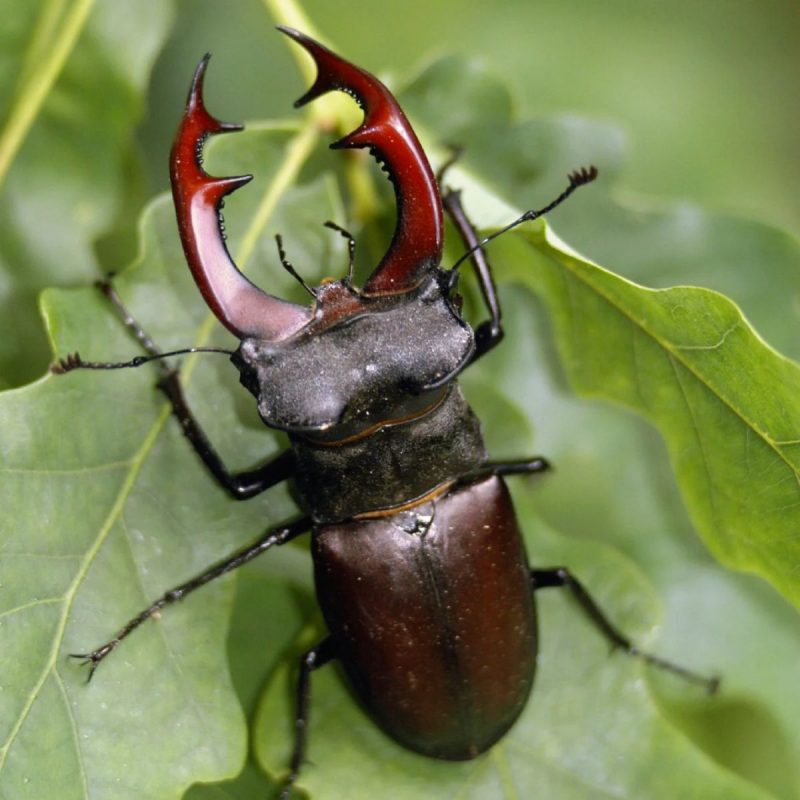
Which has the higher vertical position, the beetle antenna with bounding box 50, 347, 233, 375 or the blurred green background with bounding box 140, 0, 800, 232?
the beetle antenna with bounding box 50, 347, 233, 375

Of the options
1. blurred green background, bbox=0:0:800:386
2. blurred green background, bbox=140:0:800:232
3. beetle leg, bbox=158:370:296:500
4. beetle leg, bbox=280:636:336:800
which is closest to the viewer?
beetle leg, bbox=158:370:296:500

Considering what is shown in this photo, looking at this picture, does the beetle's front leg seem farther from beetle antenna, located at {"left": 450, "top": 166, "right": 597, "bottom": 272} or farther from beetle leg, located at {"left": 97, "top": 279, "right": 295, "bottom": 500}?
beetle antenna, located at {"left": 450, "top": 166, "right": 597, "bottom": 272}

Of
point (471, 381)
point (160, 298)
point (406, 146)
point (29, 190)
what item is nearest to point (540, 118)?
point (471, 381)

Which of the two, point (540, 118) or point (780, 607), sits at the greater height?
point (540, 118)

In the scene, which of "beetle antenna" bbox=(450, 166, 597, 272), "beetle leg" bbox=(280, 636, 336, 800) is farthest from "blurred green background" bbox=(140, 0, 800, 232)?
"beetle leg" bbox=(280, 636, 336, 800)

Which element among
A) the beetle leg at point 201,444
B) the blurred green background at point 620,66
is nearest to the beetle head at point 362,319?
the beetle leg at point 201,444

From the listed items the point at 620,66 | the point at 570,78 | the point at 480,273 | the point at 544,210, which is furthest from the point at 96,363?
the point at 620,66

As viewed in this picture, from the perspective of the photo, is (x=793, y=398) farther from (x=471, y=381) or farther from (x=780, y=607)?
(x=780, y=607)
